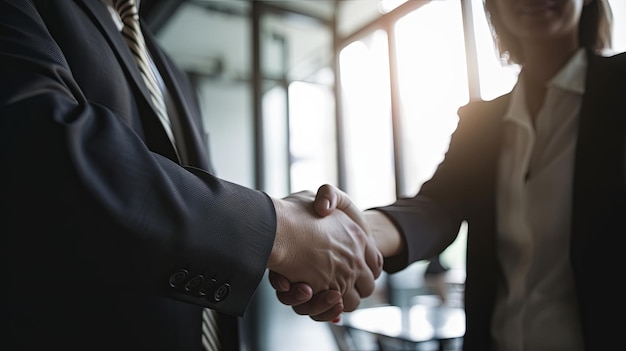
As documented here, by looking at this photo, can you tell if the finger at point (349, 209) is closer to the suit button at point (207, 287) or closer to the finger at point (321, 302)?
the finger at point (321, 302)

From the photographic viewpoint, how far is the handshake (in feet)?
2.78

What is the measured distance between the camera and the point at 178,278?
59 cm

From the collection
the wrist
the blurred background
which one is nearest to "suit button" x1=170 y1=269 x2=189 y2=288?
the wrist

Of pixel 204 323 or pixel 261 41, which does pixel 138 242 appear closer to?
pixel 204 323

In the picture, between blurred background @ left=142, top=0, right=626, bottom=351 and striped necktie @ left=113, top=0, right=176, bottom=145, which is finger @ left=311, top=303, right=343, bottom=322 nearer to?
striped necktie @ left=113, top=0, right=176, bottom=145

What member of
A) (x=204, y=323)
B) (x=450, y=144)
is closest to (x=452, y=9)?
(x=450, y=144)

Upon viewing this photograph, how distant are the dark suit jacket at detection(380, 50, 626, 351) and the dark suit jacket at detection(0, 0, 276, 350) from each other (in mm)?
533

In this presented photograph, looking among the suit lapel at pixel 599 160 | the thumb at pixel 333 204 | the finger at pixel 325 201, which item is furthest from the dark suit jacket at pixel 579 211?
the finger at pixel 325 201

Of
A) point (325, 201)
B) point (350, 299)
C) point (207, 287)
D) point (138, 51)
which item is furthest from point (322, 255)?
point (138, 51)

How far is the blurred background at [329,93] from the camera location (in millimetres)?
3619

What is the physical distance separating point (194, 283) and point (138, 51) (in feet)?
1.90

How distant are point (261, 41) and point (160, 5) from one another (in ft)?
4.11

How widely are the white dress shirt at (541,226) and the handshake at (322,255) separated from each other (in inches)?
12.6

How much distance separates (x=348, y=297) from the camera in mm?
1111
